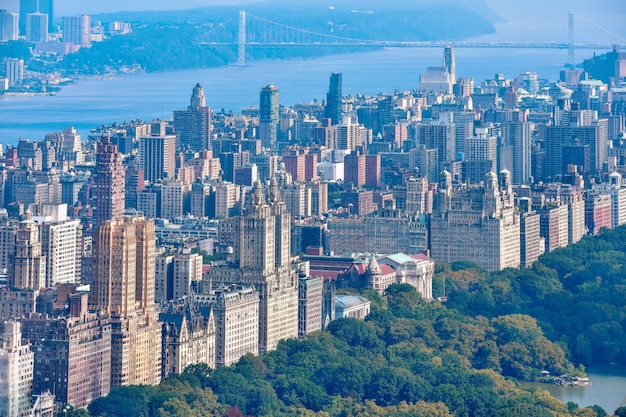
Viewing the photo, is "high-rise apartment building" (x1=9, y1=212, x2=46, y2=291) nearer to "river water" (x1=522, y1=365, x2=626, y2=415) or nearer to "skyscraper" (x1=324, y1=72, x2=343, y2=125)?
"river water" (x1=522, y1=365, x2=626, y2=415)

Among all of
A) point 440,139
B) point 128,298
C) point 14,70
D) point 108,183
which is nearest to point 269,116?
point 440,139

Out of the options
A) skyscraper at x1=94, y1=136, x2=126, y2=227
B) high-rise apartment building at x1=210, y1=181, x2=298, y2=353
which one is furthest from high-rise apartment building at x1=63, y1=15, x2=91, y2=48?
high-rise apartment building at x1=210, y1=181, x2=298, y2=353

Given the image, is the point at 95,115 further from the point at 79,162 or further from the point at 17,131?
the point at 79,162

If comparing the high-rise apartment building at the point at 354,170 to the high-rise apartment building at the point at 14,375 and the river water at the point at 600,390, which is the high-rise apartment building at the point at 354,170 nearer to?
the river water at the point at 600,390

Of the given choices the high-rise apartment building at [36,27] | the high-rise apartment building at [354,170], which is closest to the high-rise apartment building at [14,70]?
the high-rise apartment building at [36,27]

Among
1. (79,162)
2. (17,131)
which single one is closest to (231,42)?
(17,131)

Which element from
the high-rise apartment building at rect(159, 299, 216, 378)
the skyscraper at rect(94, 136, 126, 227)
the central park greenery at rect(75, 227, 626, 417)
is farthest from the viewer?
the skyscraper at rect(94, 136, 126, 227)

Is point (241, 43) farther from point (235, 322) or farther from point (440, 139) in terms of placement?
point (235, 322)
